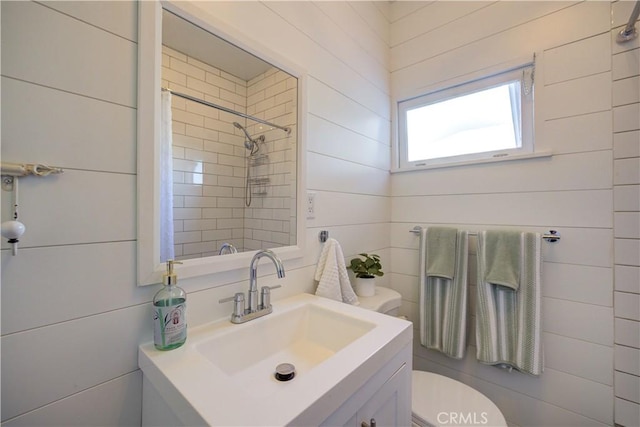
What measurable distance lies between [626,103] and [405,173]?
0.98m

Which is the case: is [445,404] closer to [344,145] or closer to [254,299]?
[254,299]

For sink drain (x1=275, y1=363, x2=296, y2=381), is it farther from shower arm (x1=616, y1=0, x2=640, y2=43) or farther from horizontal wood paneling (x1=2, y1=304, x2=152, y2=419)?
shower arm (x1=616, y1=0, x2=640, y2=43)

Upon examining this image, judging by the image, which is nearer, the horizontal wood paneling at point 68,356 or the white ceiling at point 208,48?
the horizontal wood paneling at point 68,356

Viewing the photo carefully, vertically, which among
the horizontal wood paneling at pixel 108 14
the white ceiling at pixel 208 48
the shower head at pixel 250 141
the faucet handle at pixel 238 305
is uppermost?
the white ceiling at pixel 208 48

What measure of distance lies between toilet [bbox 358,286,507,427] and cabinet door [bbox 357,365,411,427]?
0.27m

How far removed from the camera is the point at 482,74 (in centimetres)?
146

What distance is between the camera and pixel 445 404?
1120mm

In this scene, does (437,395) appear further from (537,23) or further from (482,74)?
(537,23)

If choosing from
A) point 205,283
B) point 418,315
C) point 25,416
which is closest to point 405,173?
point 418,315

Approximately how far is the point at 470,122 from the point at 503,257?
2.64 feet

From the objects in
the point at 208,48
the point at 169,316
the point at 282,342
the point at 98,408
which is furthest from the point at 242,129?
the point at 98,408

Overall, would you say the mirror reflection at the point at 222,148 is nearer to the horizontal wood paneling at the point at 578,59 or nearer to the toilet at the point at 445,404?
the toilet at the point at 445,404

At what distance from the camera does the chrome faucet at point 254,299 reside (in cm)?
86

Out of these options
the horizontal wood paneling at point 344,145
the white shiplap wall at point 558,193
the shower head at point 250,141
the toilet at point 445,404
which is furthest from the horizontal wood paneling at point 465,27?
the toilet at point 445,404
